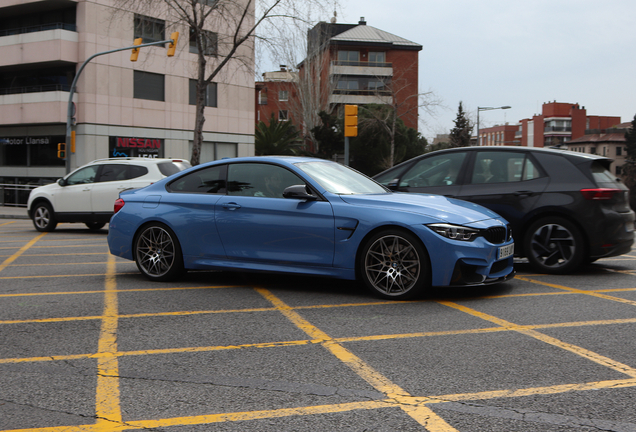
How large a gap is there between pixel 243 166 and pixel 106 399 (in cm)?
397

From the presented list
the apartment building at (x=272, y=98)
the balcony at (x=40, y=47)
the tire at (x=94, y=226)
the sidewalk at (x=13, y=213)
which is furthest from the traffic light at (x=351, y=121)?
the apartment building at (x=272, y=98)

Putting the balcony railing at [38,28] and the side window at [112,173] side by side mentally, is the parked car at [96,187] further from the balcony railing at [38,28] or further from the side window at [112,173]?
the balcony railing at [38,28]

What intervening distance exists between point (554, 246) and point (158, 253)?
4.66 m

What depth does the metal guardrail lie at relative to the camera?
27062 mm

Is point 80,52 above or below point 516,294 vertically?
above

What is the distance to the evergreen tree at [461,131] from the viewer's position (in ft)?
261

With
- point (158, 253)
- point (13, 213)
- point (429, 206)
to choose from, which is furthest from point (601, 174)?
point (13, 213)

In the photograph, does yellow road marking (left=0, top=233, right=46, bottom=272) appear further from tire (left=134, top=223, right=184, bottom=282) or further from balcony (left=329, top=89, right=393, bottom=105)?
balcony (left=329, top=89, right=393, bottom=105)

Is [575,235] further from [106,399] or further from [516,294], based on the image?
[106,399]

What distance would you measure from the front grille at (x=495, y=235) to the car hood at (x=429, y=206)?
5.4 inches

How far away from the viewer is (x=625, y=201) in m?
8.05

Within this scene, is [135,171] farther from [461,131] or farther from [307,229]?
[461,131]

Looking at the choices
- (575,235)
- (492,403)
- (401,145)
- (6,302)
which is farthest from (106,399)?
(401,145)

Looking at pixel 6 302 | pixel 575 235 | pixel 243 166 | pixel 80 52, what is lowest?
pixel 6 302
